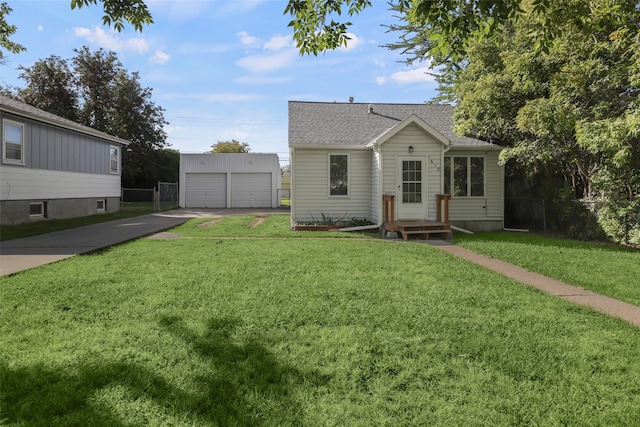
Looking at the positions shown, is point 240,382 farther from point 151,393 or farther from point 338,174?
point 338,174

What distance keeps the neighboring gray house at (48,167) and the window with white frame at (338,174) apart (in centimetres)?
1060

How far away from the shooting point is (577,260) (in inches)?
312

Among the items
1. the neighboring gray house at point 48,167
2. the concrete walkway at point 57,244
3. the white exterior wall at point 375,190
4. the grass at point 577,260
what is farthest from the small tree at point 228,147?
the grass at point 577,260

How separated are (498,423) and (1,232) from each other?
534 inches

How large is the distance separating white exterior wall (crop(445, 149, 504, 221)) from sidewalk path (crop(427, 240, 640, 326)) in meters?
5.56

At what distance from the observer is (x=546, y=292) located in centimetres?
552

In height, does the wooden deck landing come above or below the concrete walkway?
above

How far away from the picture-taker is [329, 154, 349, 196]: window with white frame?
43.8 feet

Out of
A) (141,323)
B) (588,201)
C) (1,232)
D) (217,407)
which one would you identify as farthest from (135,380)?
(588,201)

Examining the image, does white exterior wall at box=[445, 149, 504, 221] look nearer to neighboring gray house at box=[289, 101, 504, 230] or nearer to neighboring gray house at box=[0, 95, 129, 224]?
neighboring gray house at box=[289, 101, 504, 230]

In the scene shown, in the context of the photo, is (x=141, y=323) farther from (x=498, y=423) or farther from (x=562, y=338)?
(x=562, y=338)

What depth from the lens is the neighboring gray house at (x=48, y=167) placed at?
12523mm

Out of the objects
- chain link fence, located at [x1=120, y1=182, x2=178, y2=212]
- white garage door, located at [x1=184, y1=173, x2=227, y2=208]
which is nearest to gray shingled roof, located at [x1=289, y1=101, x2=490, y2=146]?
white garage door, located at [x1=184, y1=173, x2=227, y2=208]

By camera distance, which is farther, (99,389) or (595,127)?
(595,127)
